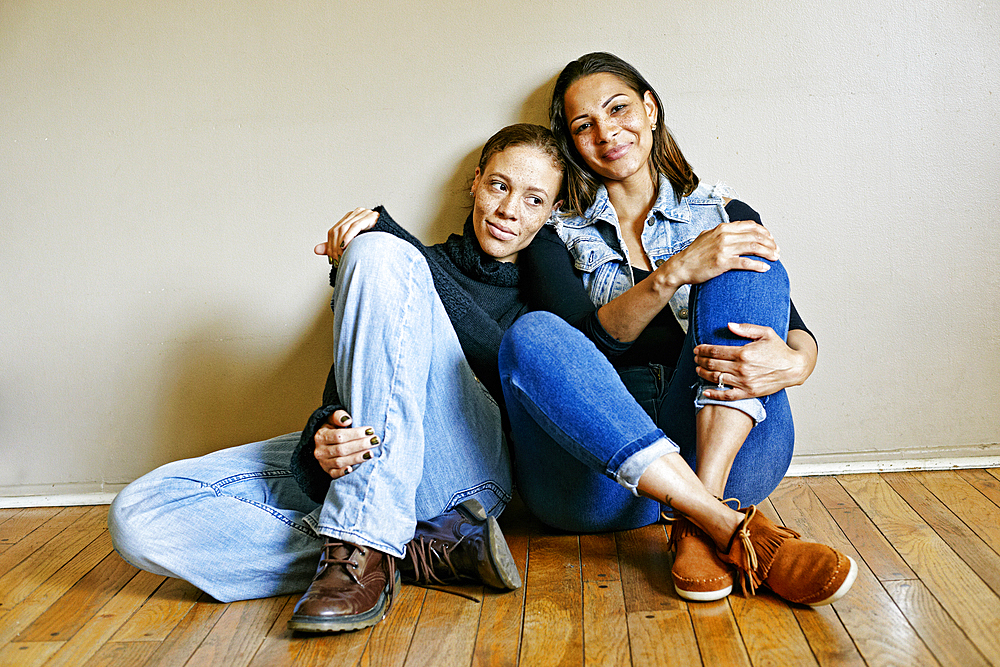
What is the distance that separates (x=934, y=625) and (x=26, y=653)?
4.86ft

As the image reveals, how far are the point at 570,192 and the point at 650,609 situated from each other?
98 centimetres

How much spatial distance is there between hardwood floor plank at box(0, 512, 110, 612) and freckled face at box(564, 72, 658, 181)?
1.53 m

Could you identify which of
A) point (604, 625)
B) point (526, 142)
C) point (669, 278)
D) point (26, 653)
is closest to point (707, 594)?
point (604, 625)

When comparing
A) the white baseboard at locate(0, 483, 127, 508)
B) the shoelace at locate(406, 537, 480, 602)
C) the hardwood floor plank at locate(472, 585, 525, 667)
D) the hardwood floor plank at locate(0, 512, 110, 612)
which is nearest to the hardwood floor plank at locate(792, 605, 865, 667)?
the hardwood floor plank at locate(472, 585, 525, 667)

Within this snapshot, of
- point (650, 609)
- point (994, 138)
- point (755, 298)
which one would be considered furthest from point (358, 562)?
point (994, 138)

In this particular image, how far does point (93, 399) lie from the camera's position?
211 cm

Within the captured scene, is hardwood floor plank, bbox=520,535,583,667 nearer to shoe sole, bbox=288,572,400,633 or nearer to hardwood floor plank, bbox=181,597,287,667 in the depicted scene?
shoe sole, bbox=288,572,400,633

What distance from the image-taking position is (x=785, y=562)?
1.25 metres

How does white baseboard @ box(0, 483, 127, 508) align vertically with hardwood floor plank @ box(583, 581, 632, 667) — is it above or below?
below

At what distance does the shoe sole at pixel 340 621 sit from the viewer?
1232 mm

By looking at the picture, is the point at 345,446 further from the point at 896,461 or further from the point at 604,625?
the point at 896,461

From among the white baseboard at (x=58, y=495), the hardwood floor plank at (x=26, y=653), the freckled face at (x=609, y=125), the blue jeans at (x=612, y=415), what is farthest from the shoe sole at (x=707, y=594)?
the white baseboard at (x=58, y=495)

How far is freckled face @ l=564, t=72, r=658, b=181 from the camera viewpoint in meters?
1.77

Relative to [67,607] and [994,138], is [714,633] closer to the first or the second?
[67,607]
